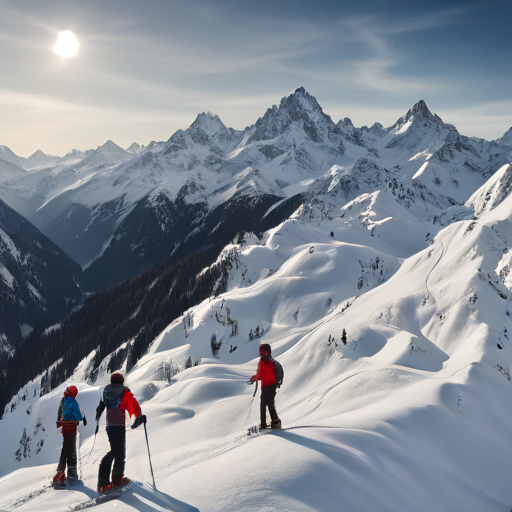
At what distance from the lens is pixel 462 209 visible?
119438 millimetres

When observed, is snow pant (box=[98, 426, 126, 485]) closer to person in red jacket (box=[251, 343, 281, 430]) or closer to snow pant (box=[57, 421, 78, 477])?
snow pant (box=[57, 421, 78, 477])

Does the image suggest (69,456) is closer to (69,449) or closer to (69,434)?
(69,449)

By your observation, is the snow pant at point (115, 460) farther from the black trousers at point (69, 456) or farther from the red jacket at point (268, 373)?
the red jacket at point (268, 373)

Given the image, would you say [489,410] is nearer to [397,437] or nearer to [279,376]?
[397,437]

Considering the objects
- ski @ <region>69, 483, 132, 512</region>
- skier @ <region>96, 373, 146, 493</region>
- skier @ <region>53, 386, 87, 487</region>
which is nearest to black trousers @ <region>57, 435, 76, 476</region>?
skier @ <region>53, 386, 87, 487</region>

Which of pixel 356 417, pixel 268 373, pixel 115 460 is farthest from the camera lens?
pixel 356 417

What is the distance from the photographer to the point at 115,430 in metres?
11.1

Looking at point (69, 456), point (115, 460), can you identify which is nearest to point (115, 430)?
point (115, 460)

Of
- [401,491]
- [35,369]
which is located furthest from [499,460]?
[35,369]

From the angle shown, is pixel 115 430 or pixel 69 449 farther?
pixel 69 449

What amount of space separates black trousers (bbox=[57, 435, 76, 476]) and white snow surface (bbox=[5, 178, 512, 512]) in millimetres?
699

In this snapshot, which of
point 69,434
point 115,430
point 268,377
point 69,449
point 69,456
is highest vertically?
point 268,377

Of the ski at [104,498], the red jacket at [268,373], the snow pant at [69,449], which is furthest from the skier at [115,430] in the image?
the red jacket at [268,373]

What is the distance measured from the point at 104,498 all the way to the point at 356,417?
807cm
